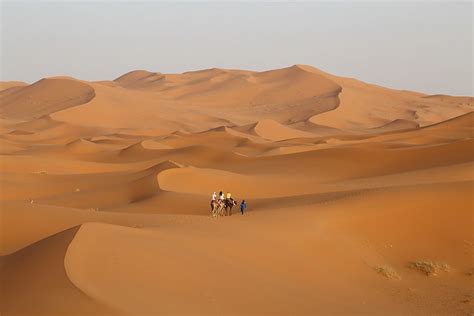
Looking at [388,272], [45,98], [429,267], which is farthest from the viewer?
[45,98]

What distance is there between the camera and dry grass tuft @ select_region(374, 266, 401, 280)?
11117 mm

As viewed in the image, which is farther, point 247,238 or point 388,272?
point 247,238

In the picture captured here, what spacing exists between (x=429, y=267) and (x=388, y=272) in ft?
3.23

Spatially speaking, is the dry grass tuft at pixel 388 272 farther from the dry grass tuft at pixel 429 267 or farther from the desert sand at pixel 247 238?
the dry grass tuft at pixel 429 267

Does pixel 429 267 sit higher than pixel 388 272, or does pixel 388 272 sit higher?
pixel 388 272

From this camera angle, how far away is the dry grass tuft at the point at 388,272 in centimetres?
1112

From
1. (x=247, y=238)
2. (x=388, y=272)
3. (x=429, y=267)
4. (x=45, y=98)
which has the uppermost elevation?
(x=247, y=238)

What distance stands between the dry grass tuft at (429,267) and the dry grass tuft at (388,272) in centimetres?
66

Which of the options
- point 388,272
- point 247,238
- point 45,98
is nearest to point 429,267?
point 388,272

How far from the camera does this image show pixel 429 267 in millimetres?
11586

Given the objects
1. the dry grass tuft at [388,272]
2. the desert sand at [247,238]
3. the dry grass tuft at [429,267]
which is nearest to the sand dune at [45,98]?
the desert sand at [247,238]

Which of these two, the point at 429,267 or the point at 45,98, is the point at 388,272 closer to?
the point at 429,267

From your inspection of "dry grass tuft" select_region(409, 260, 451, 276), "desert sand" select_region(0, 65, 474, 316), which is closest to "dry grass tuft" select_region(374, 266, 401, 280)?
"desert sand" select_region(0, 65, 474, 316)

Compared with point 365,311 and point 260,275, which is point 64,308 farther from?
point 365,311
